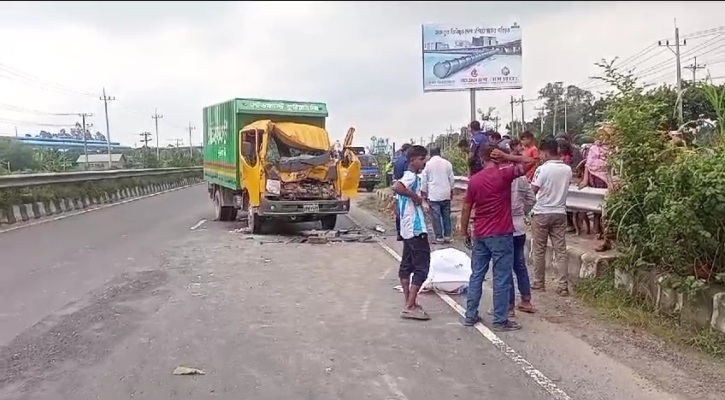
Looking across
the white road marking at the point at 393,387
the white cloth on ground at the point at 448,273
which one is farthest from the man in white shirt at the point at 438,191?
the white road marking at the point at 393,387

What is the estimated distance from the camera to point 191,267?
35.9 feet

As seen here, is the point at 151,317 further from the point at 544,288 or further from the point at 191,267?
the point at 544,288

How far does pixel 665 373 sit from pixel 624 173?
316 centimetres

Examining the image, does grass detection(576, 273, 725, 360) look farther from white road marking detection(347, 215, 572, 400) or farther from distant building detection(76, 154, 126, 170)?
distant building detection(76, 154, 126, 170)

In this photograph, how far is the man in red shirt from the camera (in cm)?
708

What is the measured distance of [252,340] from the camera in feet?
21.7

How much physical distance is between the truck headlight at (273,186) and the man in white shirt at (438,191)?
3.18 m

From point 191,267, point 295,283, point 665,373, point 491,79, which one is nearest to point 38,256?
point 191,267

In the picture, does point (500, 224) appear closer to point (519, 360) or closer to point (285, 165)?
point (519, 360)

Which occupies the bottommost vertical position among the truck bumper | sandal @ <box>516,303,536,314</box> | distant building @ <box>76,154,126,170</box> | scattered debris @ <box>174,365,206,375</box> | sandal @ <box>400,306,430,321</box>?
sandal @ <box>516,303,536,314</box>

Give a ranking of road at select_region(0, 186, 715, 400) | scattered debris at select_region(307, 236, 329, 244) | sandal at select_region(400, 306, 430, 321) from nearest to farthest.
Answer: road at select_region(0, 186, 715, 400) → sandal at select_region(400, 306, 430, 321) → scattered debris at select_region(307, 236, 329, 244)

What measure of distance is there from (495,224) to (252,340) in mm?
2513

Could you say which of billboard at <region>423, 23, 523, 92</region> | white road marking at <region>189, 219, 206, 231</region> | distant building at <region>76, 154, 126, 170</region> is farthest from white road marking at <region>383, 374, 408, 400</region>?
distant building at <region>76, 154, 126, 170</region>

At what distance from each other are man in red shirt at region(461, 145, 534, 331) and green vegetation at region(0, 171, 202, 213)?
14.0 m
